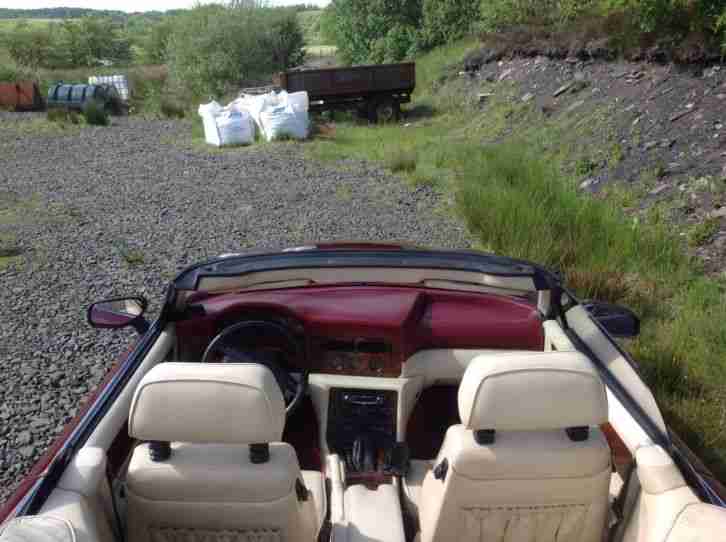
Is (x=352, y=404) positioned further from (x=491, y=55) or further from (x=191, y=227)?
(x=491, y=55)

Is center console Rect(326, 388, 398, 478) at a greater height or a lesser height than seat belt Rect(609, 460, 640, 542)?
lesser

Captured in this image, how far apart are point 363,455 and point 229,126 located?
1276 cm

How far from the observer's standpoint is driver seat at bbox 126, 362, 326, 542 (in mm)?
1924

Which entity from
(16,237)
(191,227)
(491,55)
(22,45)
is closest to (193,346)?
(191,227)

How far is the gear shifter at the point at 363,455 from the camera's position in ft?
10.4

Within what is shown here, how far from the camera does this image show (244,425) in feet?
6.31

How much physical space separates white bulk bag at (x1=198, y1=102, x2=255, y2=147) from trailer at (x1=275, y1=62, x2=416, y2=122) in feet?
9.35

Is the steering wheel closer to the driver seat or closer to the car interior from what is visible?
the car interior

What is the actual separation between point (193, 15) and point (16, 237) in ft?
67.1

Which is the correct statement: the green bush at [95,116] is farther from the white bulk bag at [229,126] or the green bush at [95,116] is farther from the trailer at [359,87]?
the white bulk bag at [229,126]

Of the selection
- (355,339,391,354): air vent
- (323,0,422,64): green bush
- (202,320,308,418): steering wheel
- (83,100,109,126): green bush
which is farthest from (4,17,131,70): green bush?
(355,339,391,354): air vent

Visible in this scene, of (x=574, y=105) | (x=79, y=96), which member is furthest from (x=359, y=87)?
(x=79, y=96)

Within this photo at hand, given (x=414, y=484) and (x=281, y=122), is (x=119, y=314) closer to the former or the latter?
(x=414, y=484)

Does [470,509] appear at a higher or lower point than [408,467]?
higher
